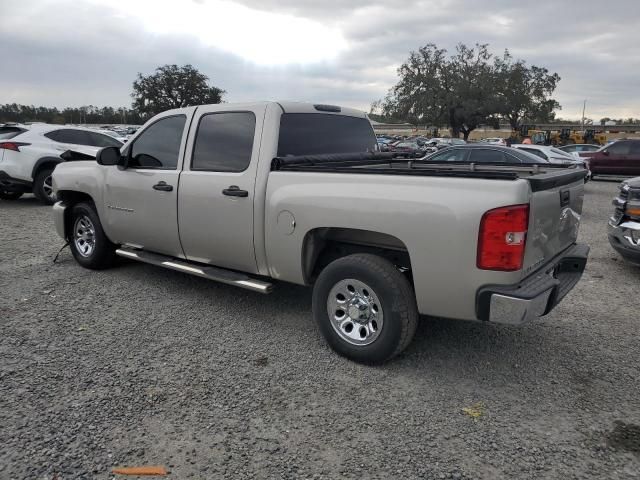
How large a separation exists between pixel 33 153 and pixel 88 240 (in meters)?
6.16

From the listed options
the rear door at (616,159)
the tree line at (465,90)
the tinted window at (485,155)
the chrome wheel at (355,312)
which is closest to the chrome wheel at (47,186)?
the tinted window at (485,155)

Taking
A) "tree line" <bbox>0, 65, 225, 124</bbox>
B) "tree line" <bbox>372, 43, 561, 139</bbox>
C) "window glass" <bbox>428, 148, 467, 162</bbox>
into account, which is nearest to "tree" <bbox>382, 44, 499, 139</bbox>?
"tree line" <bbox>372, 43, 561, 139</bbox>

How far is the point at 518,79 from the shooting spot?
5584cm

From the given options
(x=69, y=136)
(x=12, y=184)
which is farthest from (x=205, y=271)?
(x=69, y=136)

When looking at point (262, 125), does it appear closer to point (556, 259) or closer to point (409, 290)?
point (409, 290)

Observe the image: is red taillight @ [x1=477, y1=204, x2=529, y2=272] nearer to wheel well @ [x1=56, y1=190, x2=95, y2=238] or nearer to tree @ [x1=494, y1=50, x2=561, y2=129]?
wheel well @ [x1=56, y1=190, x2=95, y2=238]

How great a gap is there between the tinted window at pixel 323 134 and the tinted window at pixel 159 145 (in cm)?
119

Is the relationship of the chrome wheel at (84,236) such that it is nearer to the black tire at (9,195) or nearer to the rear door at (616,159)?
the black tire at (9,195)

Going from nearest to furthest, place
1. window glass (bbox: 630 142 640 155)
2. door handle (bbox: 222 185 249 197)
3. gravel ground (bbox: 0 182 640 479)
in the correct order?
gravel ground (bbox: 0 182 640 479), door handle (bbox: 222 185 249 197), window glass (bbox: 630 142 640 155)

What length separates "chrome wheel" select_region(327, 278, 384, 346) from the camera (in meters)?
3.48

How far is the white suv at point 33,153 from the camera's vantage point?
10562 millimetres

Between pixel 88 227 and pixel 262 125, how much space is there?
9.83ft

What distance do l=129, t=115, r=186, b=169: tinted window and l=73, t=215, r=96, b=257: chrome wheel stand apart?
1.23m

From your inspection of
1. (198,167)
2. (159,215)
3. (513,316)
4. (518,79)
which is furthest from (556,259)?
(518,79)
